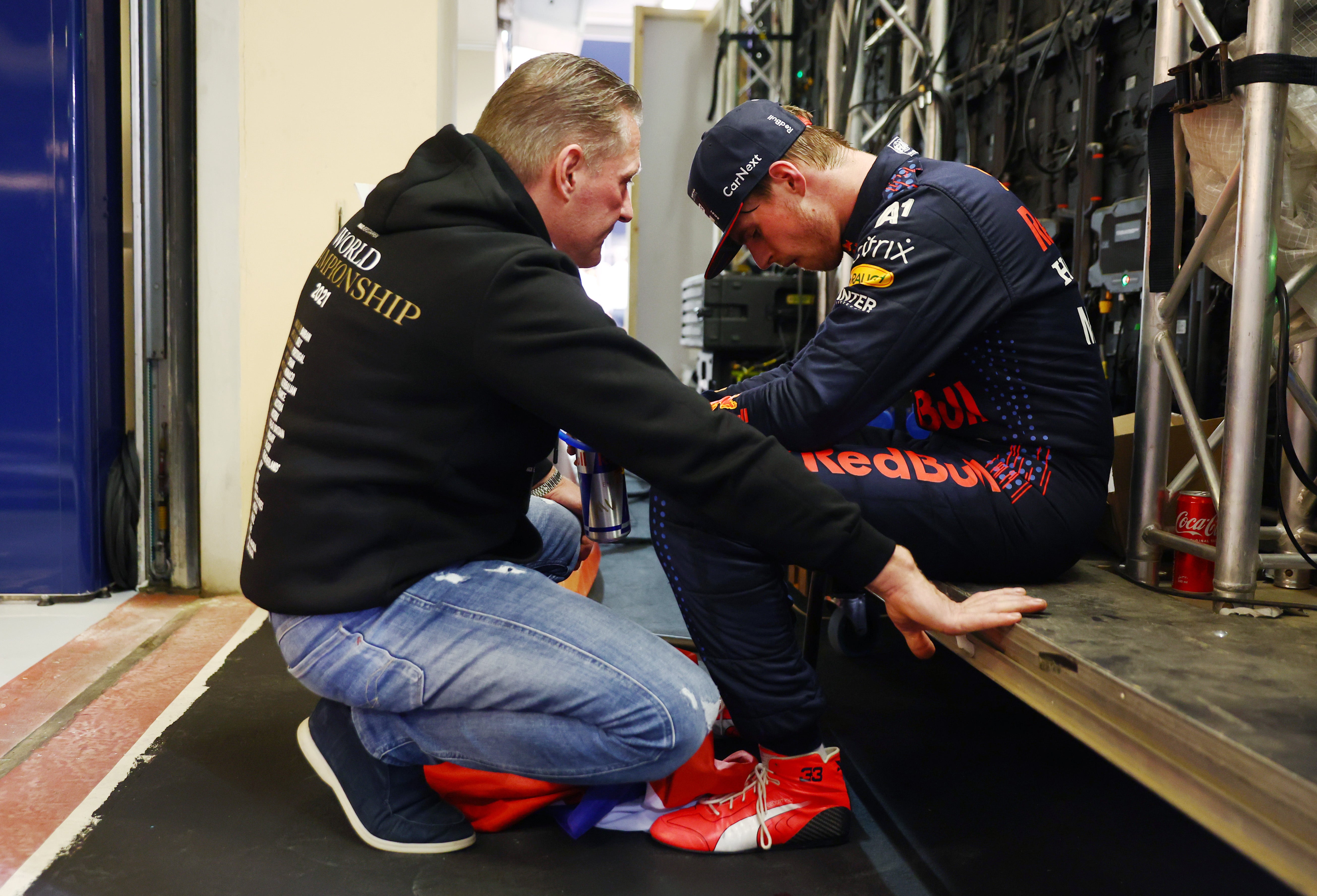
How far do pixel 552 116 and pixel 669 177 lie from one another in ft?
19.1

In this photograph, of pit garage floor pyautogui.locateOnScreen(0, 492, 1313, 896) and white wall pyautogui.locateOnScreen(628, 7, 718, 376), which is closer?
pit garage floor pyautogui.locateOnScreen(0, 492, 1313, 896)

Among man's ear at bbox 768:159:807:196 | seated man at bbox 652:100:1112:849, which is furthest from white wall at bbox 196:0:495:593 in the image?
seated man at bbox 652:100:1112:849

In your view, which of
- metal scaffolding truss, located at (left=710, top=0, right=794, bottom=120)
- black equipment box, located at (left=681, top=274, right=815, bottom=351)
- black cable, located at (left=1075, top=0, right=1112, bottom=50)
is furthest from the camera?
metal scaffolding truss, located at (left=710, top=0, right=794, bottom=120)

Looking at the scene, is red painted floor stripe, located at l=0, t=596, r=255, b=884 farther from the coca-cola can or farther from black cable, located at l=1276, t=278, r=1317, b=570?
black cable, located at l=1276, t=278, r=1317, b=570

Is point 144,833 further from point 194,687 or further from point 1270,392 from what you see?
point 1270,392

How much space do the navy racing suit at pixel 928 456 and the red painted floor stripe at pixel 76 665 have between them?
4.75 ft

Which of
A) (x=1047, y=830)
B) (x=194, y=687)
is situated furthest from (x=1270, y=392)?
(x=194, y=687)

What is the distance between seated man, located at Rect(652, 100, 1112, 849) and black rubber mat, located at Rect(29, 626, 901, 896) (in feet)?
0.37

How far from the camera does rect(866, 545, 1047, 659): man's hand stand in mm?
1349

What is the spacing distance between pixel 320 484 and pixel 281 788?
70 centimetres

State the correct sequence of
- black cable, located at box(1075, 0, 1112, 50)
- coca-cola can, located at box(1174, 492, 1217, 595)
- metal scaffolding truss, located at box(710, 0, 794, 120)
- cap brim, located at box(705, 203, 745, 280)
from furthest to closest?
metal scaffolding truss, located at box(710, 0, 794, 120), black cable, located at box(1075, 0, 1112, 50), cap brim, located at box(705, 203, 745, 280), coca-cola can, located at box(1174, 492, 1217, 595)

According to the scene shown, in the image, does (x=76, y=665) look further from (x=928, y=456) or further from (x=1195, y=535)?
(x=1195, y=535)

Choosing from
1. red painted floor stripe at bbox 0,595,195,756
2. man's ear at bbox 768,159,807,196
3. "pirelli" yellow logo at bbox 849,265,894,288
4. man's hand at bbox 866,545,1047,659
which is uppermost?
man's ear at bbox 768,159,807,196

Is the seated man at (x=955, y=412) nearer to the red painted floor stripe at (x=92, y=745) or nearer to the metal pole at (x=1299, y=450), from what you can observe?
the metal pole at (x=1299, y=450)
